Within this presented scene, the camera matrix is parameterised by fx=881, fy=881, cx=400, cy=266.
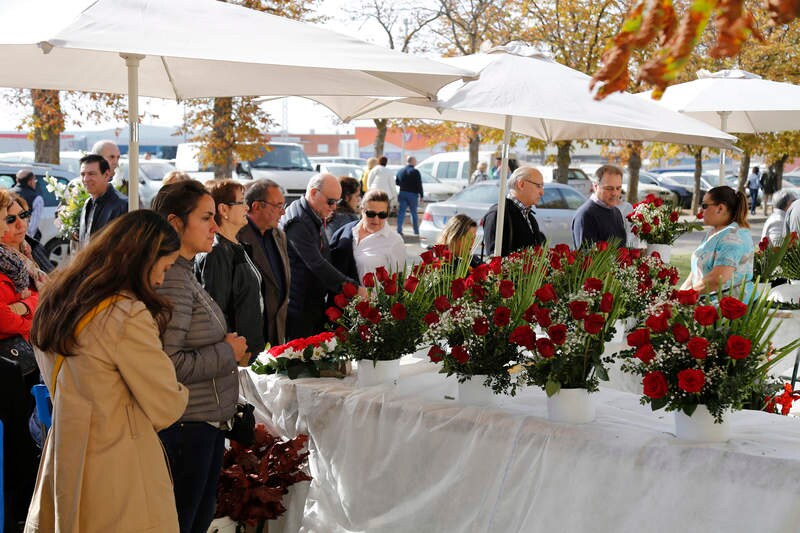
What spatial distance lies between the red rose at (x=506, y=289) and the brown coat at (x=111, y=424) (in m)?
1.31

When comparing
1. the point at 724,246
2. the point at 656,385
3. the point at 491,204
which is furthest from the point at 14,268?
the point at 491,204

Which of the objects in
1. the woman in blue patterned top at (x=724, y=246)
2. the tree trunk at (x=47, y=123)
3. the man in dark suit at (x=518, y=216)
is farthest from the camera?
the tree trunk at (x=47, y=123)

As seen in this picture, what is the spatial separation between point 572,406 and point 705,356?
1.99 feet

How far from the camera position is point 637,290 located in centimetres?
437

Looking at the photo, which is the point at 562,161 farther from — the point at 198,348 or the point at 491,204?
the point at 198,348

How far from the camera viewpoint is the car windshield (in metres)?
21.8

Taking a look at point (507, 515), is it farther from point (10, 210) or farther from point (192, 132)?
point (192, 132)

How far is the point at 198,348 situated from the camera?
3.21 meters

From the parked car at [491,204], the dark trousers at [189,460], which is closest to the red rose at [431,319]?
the dark trousers at [189,460]

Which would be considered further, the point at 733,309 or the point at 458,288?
the point at 458,288

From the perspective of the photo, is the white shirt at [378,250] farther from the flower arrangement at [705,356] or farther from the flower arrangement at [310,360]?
the flower arrangement at [705,356]

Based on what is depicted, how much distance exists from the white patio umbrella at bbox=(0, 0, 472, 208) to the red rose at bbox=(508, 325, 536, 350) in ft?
3.69

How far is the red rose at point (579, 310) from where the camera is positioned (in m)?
3.21

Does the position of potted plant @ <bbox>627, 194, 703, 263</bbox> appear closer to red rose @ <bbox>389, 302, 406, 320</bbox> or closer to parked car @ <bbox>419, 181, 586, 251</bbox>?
red rose @ <bbox>389, 302, 406, 320</bbox>
